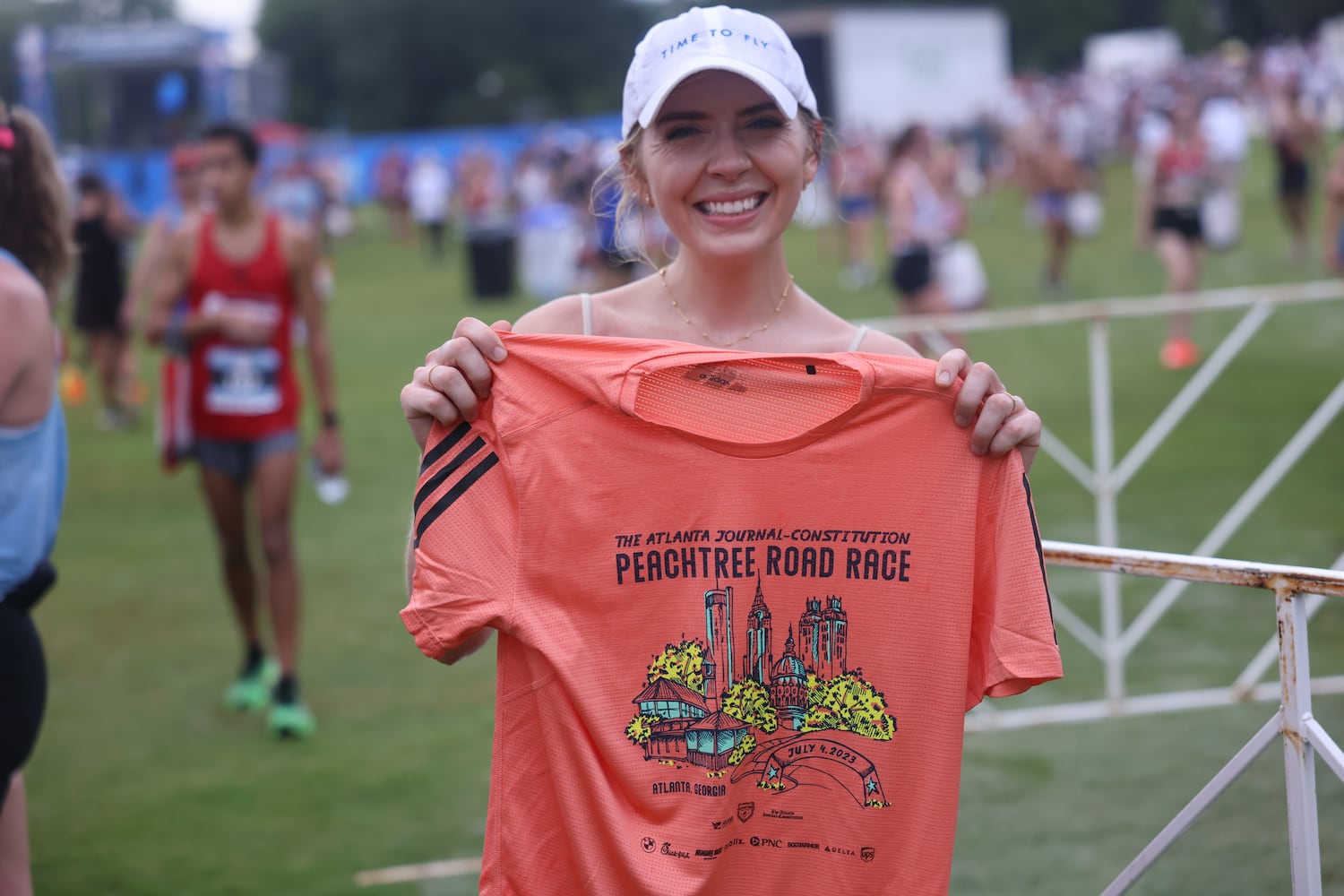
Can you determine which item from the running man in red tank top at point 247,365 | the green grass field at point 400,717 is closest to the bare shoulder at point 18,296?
the green grass field at point 400,717

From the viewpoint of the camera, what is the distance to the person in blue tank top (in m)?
2.51

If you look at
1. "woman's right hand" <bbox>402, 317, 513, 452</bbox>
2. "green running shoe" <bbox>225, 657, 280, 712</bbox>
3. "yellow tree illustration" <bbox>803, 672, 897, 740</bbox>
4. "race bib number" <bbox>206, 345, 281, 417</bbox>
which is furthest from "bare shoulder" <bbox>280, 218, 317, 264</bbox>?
"yellow tree illustration" <bbox>803, 672, 897, 740</bbox>

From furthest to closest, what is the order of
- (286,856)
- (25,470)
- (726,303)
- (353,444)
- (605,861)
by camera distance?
(353,444) → (286,856) → (25,470) → (726,303) → (605,861)

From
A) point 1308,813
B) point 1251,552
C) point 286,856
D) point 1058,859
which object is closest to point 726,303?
point 1308,813

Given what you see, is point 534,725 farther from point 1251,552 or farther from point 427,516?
point 1251,552

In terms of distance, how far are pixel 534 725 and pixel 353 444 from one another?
9292 mm

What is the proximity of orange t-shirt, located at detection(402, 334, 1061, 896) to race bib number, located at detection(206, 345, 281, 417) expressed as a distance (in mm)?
3617

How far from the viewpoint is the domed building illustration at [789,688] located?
2.06 m

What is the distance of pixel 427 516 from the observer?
2.08 metres

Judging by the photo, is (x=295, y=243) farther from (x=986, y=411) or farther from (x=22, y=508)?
(x=986, y=411)

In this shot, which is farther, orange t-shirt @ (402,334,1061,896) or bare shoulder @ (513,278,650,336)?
bare shoulder @ (513,278,650,336)

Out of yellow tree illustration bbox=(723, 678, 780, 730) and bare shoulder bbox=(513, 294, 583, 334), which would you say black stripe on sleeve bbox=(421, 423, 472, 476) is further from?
yellow tree illustration bbox=(723, 678, 780, 730)

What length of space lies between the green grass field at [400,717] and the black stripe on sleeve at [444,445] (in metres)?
2.39

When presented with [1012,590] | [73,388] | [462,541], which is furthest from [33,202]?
[73,388]
